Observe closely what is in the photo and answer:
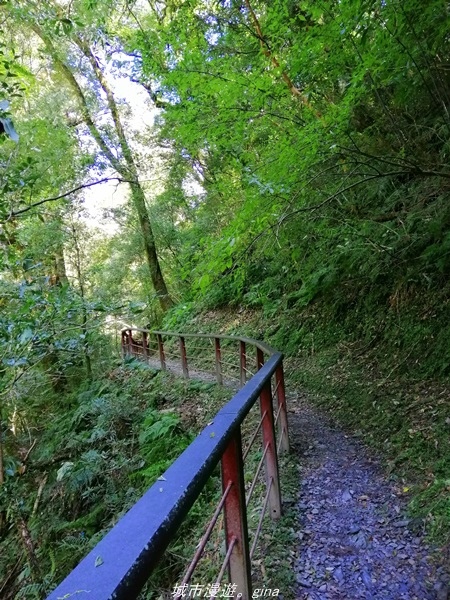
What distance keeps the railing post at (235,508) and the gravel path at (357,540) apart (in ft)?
2.56

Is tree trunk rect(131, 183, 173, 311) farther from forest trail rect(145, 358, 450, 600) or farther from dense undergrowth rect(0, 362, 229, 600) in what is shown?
forest trail rect(145, 358, 450, 600)

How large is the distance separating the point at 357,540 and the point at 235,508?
148 cm

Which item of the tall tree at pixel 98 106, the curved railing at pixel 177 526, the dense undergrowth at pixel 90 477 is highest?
the tall tree at pixel 98 106

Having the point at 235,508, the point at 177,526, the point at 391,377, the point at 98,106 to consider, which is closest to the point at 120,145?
the point at 98,106

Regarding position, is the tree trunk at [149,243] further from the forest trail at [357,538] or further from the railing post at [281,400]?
the forest trail at [357,538]

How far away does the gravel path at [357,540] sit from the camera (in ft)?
6.67

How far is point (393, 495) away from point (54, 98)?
457 inches

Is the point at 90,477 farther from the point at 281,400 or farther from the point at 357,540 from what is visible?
the point at 357,540

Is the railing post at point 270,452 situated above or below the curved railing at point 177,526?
below

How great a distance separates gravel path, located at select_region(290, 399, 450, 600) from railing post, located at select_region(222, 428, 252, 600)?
2.56 feet

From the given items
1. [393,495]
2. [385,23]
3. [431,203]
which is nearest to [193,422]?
[393,495]

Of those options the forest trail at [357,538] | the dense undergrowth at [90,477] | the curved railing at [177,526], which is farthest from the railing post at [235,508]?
the dense undergrowth at [90,477]

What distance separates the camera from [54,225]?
9.69 meters

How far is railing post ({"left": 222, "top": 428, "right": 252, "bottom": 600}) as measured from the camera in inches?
56.2
